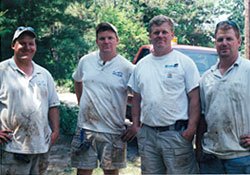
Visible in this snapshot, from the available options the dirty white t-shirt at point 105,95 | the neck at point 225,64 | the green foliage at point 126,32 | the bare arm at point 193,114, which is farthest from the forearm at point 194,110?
the green foliage at point 126,32

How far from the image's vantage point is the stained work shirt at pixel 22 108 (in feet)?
10.8

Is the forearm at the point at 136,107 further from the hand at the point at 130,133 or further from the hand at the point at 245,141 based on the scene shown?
the hand at the point at 245,141

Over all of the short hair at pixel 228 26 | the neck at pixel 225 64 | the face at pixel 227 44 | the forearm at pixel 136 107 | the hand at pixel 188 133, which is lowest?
the hand at pixel 188 133

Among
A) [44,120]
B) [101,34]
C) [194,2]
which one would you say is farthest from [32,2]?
[194,2]

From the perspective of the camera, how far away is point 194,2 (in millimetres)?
29781

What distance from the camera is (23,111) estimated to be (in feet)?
10.9

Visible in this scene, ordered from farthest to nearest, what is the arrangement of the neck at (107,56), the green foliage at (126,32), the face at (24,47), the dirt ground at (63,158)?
the green foliage at (126,32) → the dirt ground at (63,158) → the neck at (107,56) → the face at (24,47)

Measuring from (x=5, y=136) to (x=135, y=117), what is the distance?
1.31 metres

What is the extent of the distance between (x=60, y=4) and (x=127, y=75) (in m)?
4.59

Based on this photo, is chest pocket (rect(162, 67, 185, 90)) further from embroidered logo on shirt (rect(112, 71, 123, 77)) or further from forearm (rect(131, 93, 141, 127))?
embroidered logo on shirt (rect(112, 71, 123, 77))

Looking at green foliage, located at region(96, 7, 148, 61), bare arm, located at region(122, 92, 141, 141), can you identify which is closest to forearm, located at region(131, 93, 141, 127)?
bare arm, located at region(122, 92, 141, 141)

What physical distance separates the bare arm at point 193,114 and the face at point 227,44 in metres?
0.45

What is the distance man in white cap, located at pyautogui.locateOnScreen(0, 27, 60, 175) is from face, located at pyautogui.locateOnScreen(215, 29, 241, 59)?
168 cm

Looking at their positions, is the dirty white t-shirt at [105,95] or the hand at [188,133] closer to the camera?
the hand at [188,133]
